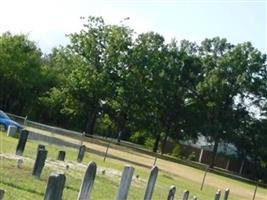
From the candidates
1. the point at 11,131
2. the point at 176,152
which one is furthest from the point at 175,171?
the point at 176,152

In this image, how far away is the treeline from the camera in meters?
73.6

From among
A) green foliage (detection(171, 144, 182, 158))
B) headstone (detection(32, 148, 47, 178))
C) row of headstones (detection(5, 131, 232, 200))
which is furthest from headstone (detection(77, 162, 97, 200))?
green foliage (detection(171, 144, 182, 158))

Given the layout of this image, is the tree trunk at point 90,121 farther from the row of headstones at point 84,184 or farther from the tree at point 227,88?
the row of headstones at point 84,184

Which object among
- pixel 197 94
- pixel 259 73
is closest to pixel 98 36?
pixel 197 94

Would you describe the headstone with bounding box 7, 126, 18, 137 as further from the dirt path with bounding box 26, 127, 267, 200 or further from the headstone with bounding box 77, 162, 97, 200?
the headstone with bounding box 77, 162, 97, 200

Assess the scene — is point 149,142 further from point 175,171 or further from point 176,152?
point 175,171

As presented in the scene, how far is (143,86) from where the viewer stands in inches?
2928

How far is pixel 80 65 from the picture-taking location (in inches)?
2950

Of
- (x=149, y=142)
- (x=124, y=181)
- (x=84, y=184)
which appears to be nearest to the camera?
(x=84, y=184)

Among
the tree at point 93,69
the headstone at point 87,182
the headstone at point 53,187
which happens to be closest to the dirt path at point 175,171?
the tree at point 93,69

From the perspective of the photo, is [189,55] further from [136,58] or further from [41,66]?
[41,66]

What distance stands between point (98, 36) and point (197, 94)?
1505 centimetres

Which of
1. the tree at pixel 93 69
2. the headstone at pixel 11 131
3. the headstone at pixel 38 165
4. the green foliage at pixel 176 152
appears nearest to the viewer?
the headstone at pixel 38 165

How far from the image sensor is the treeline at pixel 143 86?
73562 mm
